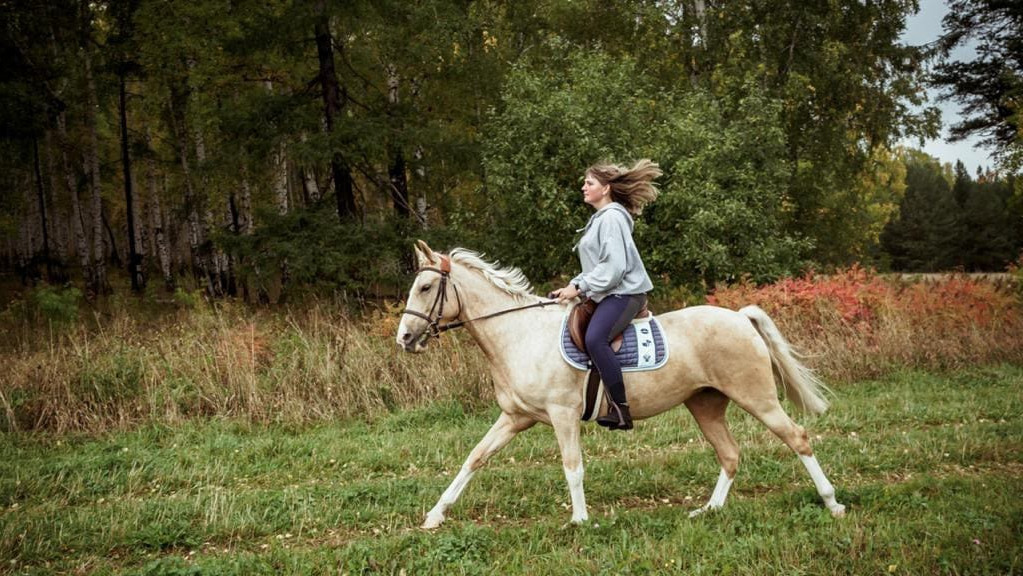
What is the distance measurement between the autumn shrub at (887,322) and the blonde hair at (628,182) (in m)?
6.49

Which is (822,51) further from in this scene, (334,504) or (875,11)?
(334,504)

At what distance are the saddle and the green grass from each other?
1.40m

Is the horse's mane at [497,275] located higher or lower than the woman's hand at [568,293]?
higher

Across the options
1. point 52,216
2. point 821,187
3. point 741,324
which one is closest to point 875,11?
point 821,187

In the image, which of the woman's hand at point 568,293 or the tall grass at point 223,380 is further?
the tall grass at point 223,380

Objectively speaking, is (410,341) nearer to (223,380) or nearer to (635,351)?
(635,351)

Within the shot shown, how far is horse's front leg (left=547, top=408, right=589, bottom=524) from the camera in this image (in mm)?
6035

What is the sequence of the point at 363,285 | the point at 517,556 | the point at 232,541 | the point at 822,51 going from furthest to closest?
the point at 822,51, the point at 363,285, the point at 232,541, the point at 517,556

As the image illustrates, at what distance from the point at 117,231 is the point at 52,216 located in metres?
18.5

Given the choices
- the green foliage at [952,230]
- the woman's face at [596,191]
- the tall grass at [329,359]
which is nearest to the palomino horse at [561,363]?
the woman's face at [596,191]

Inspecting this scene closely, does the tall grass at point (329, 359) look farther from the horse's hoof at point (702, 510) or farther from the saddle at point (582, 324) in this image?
the horse's hoof at point (702, 510)

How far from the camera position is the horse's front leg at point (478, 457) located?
6.25 m

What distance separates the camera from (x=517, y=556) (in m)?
5.23

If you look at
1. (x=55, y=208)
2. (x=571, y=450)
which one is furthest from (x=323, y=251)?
(x=55, y=208)
